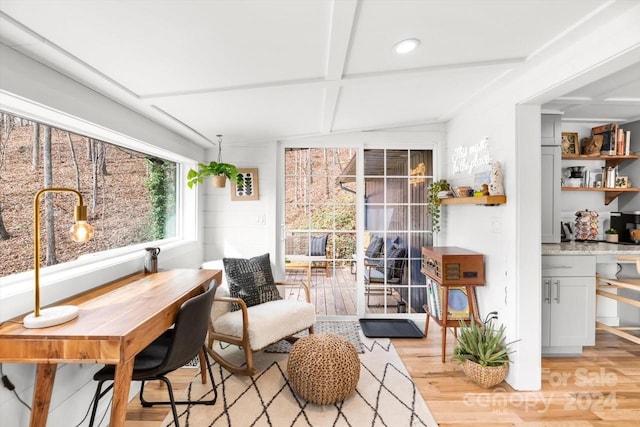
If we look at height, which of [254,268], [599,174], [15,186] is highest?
[599,174]

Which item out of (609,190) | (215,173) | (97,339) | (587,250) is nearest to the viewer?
(97,339)

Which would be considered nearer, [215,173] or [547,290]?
[547,290]

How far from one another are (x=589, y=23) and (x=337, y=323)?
327cm

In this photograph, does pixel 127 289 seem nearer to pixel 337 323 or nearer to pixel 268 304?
Result: pixel 268 304

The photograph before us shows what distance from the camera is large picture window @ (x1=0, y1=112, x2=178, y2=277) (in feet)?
5.34

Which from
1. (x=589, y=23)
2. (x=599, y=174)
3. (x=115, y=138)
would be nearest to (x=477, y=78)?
(x=589, y=23)

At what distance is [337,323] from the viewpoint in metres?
3.63

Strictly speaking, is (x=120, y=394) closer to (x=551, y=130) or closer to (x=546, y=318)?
(x=546, y=318)

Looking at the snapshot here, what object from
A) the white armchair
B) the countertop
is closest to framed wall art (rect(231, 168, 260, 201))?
the white armchair

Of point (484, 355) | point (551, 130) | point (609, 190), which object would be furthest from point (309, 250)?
point (609, 190)

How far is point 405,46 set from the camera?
178cm

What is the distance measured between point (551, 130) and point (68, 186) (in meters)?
4.04

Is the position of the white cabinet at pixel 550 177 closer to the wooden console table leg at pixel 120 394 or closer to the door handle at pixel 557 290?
the door handle at pixel 557 290

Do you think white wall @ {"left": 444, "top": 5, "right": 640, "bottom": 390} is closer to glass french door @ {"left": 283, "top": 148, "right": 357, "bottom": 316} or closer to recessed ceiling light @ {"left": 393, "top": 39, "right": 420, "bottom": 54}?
recessed ceiling light @ {"left": 393, "top": 39, "right": 420, "bottom": 54}
